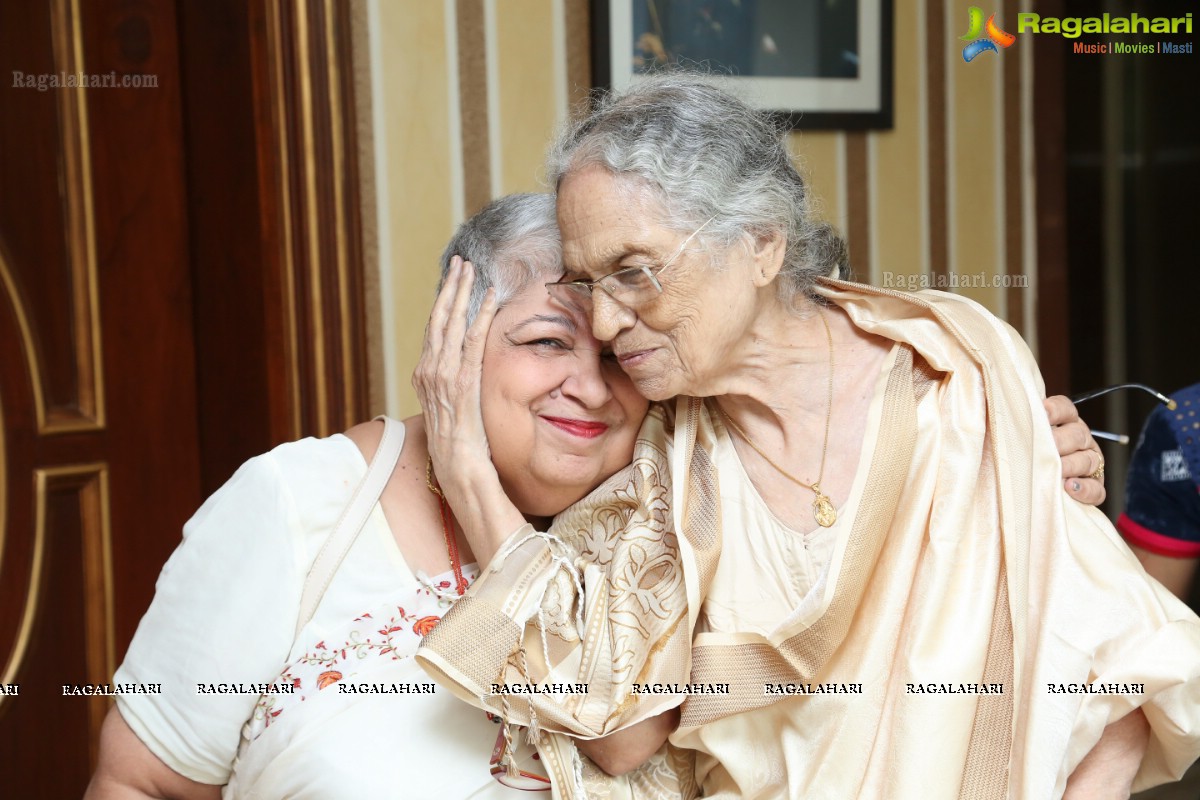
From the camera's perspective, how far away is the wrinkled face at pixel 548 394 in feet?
5.36

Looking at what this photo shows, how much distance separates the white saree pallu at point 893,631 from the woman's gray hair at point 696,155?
0.93ft

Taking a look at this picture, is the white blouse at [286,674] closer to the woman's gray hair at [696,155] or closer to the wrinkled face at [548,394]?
the wrinkled face at [548,394]

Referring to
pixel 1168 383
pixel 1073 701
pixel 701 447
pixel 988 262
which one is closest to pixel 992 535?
pixel 1073 701

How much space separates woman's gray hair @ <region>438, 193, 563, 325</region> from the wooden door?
36.2 inches

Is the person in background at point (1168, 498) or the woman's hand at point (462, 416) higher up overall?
the woman's hand at point (462, 416)

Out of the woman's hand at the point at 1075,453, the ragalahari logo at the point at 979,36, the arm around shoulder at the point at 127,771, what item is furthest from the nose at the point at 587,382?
the ragalahari logo at the point at 979,36

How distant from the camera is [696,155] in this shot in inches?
58.9

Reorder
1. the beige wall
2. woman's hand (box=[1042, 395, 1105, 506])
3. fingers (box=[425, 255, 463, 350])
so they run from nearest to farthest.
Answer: woman's hand (box=[1042, 395, 1105, 506]) → fingers (box=[425, 255, 463, 350]) → the beige wall

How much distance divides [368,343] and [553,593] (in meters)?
1.27

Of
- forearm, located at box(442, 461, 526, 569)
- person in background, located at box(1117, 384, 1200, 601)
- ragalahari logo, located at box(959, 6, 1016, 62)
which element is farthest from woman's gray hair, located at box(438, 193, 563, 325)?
ragalahari logo, located at box(959, 6, 1016, 62)

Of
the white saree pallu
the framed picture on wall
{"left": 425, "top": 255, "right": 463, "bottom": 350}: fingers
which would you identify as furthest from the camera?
the framed picture on wall

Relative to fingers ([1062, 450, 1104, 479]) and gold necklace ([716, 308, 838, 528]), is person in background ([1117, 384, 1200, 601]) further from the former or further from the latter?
gold necklace ([716, 308, 838, 528])

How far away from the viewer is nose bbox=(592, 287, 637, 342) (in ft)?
5.07

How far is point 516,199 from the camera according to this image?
1743mm
